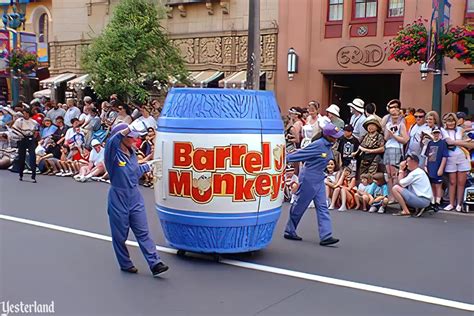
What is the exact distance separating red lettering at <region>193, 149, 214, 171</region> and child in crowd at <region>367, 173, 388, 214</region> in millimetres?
4665

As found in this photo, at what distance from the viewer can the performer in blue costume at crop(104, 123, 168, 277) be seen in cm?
551

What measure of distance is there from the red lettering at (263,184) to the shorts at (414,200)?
3.92 metres

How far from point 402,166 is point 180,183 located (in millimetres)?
5022

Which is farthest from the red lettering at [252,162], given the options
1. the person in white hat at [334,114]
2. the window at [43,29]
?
the window at [43,29]

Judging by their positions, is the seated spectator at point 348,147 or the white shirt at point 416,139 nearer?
the white shirt at point 416,139

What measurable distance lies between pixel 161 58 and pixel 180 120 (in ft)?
41.5

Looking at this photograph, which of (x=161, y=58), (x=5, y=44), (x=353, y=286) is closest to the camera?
(x=353, y=286)

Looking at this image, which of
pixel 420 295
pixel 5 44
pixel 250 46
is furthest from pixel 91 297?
pixel 5 44

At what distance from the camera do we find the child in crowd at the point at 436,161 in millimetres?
9406

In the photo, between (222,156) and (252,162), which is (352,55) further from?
(222,156)

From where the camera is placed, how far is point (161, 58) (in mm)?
18078

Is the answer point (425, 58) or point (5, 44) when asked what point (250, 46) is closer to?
point (425, 58)
